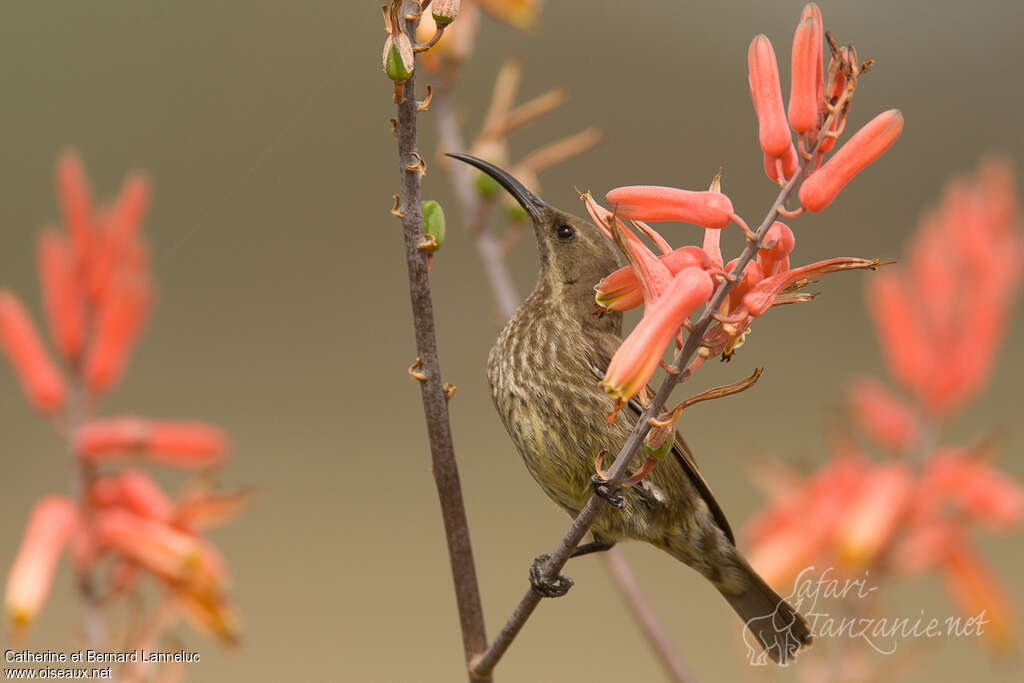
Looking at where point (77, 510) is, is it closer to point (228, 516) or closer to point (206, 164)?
point (228, 516)

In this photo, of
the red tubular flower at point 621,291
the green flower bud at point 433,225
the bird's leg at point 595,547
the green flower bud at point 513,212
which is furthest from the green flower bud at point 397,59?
the green flower bud at point 513,212

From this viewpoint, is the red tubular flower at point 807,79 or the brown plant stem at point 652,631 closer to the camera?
the red tubular flower at point 807,79

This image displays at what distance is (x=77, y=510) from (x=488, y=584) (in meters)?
6.79

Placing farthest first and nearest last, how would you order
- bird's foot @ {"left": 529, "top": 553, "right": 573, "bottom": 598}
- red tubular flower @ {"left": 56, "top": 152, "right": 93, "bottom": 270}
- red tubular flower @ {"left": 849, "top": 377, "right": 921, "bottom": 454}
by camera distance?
1. red tubular flower @ {"left": 849, "top": 377, "right": 921, "bottom": 454}
2. red tubular flower @ {"left": 56, "top": 152, "right": 93, "bottom": 270}
3. bird's foot @ {"left": 529, "top": 553, "right": 573, "bottom": 598}

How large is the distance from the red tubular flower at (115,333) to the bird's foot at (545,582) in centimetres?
62

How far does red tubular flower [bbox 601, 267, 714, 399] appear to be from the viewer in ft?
3.57

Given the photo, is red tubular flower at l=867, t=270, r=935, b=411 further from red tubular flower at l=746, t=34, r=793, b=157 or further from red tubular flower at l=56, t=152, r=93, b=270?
red tubular flower at l=56, t=152, r=93, b=270

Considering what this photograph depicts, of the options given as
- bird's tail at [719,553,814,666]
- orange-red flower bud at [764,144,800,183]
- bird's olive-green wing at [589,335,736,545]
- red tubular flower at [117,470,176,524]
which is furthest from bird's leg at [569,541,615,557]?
orange-red flower bud at [764,144,800,183]

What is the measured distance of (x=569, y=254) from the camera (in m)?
2.05

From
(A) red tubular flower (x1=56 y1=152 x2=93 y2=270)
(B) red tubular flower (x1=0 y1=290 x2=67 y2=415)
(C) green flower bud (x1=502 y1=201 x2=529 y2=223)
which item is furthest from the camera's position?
(C) green flower bud (x1=502 y1=201 x2=529 y2=223)

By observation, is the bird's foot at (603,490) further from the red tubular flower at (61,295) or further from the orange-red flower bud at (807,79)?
the red tubular flower at (61,295)

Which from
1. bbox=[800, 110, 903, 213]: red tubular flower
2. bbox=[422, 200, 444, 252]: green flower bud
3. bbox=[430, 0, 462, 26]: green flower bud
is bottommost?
bbox=[800, 110, 903, 213]: red tubular flower

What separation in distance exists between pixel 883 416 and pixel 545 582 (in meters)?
0.91

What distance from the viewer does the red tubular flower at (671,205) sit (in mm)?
1126
